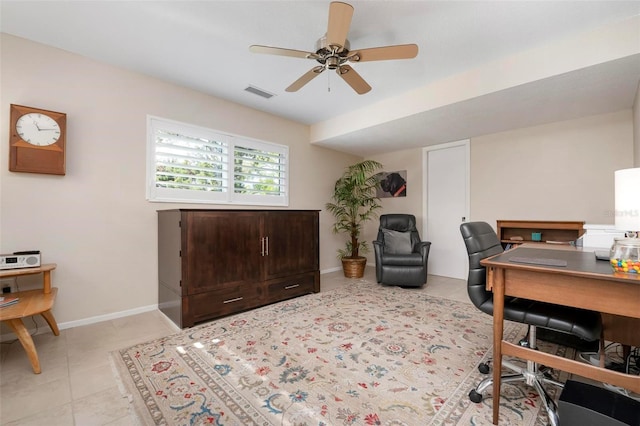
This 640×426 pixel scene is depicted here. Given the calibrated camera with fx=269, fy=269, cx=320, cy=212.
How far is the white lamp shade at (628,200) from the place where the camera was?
1194 millimetres

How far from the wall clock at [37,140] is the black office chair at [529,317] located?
345cm

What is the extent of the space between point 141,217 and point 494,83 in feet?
12.9

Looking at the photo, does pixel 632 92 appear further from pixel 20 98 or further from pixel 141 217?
pixel 20 98

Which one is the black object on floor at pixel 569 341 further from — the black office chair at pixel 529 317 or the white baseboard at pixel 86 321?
the white baseboard at pixel 86 321

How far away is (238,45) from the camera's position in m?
2.45

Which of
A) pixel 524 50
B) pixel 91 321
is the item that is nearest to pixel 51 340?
pixel 91 321

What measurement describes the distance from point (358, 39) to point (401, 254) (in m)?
2.78

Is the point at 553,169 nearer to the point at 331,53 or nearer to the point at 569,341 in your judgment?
the point at 569,341

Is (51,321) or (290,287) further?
(290,287)

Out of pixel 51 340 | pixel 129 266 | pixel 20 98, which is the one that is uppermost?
pixel 20 98

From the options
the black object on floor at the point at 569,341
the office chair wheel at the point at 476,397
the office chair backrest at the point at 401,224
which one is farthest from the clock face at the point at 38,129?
the black object on floor at the point at 569,341

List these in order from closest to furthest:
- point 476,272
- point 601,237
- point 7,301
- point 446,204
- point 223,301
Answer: point 476,272
point 7,301
point 601,237
point 223,301
point 446,204

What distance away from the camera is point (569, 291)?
1.24m

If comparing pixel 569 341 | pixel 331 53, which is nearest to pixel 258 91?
pixel 331 53
